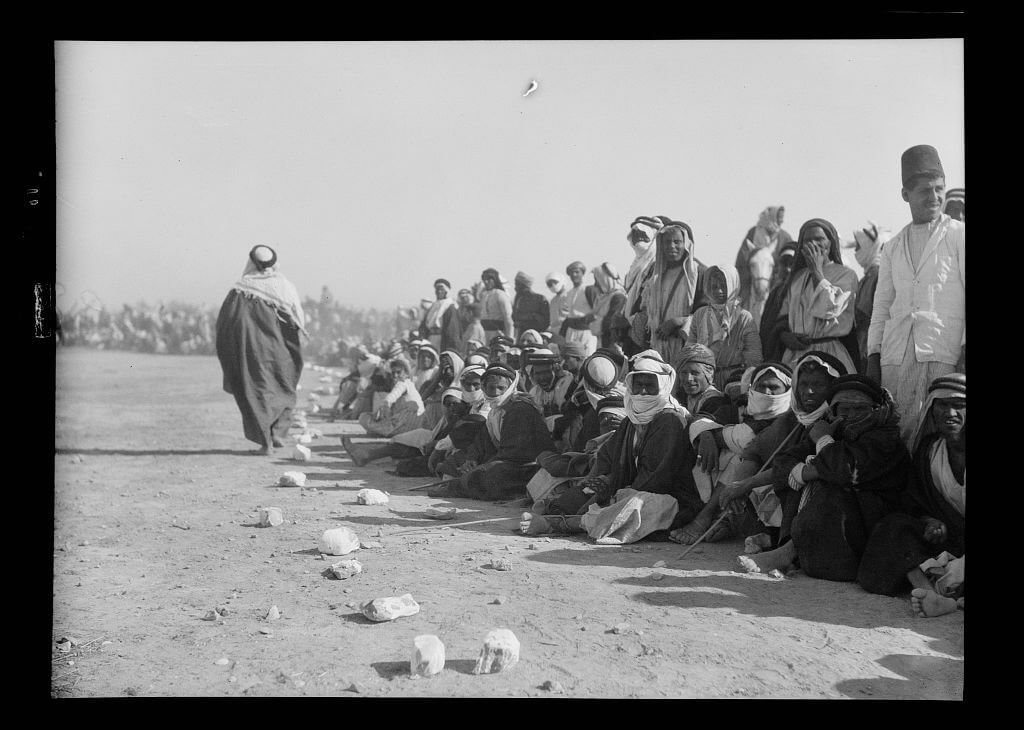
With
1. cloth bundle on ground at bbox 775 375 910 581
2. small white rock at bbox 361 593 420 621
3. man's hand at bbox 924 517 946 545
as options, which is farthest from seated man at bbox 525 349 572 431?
man's hand at bbox 924 517 946 545

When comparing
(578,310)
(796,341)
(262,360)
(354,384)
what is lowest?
(354,384)

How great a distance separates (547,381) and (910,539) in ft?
12.6

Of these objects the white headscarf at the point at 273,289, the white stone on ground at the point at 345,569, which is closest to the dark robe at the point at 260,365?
the white headscarf at the point at 273,289

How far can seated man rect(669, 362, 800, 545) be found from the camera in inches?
199

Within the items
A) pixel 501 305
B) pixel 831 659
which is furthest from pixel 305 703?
pixel 501 305

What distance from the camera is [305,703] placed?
363cm

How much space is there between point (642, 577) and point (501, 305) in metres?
6.58

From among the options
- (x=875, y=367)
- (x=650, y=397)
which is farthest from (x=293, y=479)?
(x=875, y=367)

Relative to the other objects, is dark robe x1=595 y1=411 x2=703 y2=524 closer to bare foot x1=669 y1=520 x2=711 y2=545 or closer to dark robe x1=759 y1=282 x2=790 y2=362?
bare foot x1=669 y1=520 x2=711 y2=545

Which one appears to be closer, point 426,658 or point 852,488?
point 426,658

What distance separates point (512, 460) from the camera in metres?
6.79

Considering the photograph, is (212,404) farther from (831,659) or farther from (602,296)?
(831,659)

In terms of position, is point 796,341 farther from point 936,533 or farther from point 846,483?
point 936,533

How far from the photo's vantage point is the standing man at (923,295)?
14.6 ft
